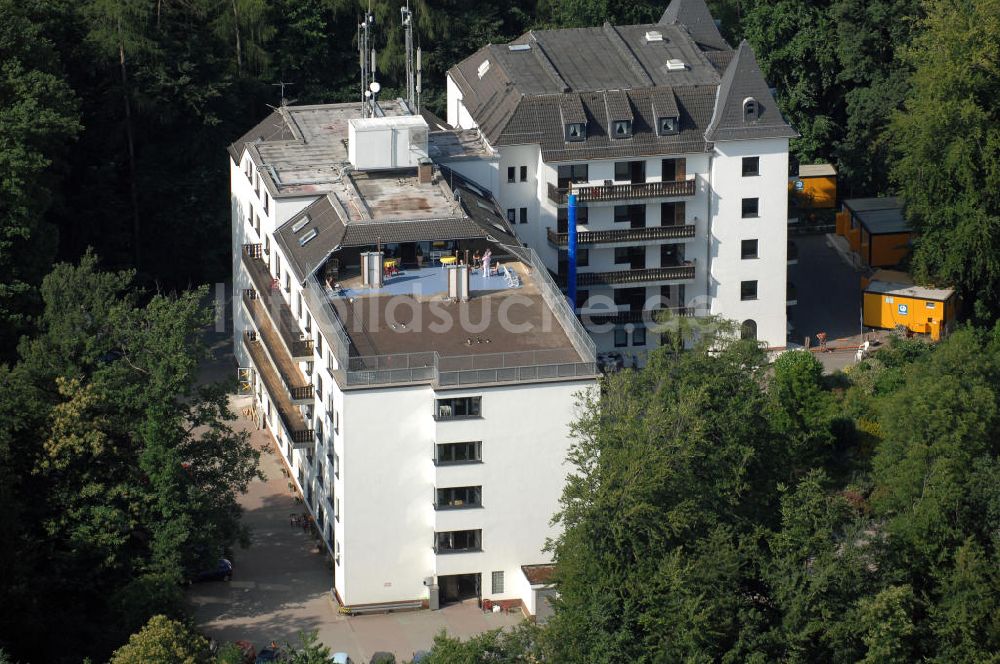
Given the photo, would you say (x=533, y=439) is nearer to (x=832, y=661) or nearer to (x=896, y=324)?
(x=832, y=661)

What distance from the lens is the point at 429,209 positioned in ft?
336

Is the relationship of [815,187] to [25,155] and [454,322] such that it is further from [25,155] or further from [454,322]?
[25,155]

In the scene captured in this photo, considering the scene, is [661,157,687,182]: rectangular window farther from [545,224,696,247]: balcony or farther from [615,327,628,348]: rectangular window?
[615,327,628,348]: rectangular window

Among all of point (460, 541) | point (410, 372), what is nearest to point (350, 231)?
point (410, 372)

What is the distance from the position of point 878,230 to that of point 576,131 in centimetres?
2149

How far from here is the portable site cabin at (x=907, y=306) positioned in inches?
4592

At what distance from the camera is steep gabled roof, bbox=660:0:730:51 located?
12306cm

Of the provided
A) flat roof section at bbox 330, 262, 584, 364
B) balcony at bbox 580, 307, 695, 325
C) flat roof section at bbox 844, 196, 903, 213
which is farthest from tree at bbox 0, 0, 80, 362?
flat roof section at bbox 844, 196, 903, 213

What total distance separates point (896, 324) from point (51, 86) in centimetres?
4504

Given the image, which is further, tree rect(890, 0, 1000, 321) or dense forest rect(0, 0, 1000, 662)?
tree rect(890, 0, 1000, 321)

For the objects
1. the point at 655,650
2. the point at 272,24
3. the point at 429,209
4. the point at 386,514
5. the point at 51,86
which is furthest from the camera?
the point at 272,24

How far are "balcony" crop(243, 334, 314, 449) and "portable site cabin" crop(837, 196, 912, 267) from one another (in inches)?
1423

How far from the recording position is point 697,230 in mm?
113312

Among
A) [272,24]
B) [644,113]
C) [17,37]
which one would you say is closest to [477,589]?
[644,113]
